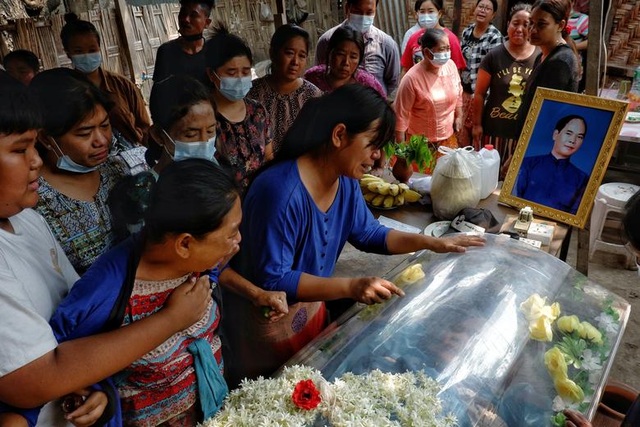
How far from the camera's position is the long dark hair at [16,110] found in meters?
1.13

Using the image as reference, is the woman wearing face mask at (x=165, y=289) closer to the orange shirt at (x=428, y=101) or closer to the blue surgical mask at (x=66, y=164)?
the blue surgical mask at (x=66, y=164)

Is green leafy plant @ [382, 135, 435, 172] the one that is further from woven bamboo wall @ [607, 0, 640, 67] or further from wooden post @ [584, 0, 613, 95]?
woven bamboo wall @ [607, 0, 640, 67]

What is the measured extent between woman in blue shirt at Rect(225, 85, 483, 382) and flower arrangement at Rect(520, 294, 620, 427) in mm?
516

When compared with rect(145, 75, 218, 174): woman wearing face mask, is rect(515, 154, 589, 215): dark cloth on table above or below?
below

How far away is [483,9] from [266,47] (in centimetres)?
232

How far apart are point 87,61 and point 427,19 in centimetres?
364

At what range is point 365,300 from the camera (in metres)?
1.73

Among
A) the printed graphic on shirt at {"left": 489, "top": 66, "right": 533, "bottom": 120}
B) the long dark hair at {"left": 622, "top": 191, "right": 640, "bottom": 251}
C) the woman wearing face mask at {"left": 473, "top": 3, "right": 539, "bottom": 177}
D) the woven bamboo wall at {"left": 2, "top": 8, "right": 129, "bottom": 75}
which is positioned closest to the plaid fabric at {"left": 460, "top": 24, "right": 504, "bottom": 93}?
the woman wearing face mask at {"left": 473, "top": 3, "right": 539, "bottom": 177}

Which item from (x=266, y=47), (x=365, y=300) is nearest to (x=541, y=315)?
(x=365, y=300)

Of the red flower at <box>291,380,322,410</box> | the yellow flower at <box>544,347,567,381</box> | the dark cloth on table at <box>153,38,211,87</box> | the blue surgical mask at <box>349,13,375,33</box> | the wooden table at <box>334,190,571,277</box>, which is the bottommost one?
the wooden table at <box>334,190,571,277</box>

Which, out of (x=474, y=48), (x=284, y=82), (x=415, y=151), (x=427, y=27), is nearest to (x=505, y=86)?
(x=474, y=48)

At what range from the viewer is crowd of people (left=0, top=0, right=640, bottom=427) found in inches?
46.3

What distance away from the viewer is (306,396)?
4.27ft

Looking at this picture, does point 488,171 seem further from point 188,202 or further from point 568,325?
point 188,202
